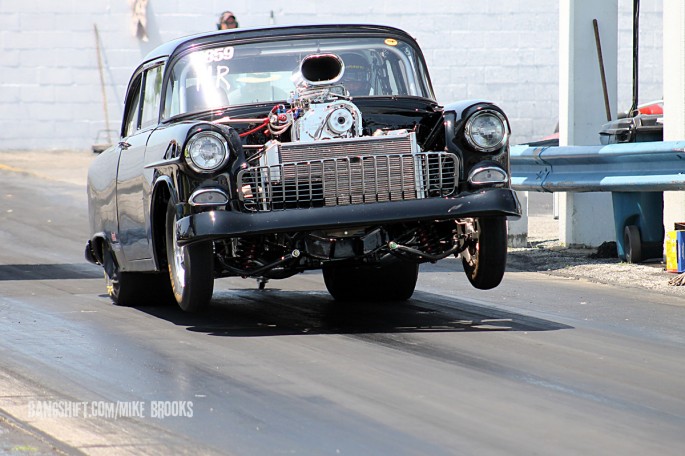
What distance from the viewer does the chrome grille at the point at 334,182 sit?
678 cm

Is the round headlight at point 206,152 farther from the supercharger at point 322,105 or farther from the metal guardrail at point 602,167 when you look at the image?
the metal guardrail at point 602,167

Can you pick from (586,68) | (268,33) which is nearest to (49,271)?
(268,33)

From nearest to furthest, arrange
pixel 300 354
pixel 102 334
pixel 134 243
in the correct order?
pixel 300 354
pixel 102 334
pixel 134 243

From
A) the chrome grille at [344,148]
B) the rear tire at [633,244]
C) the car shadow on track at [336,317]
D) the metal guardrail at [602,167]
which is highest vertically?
the chrome grille at [344,148]

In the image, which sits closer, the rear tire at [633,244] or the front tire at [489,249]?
the front tire at [489,249]

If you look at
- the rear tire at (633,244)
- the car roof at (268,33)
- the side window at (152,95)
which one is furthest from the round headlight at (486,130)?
the rear tire at (633,244)

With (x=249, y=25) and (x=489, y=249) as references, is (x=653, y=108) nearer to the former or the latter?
(x=249, y=25)

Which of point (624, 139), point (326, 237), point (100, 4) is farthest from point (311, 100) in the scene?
point (100, 4)

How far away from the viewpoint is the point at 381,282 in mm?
8523

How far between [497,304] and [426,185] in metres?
1.70

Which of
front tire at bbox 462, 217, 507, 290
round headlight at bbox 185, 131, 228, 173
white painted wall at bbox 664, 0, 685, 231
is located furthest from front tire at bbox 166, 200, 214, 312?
white painted wall at bbox 664, 0, 685, 231

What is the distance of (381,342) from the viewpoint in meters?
6.62

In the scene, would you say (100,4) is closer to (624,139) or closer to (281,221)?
(624,139)

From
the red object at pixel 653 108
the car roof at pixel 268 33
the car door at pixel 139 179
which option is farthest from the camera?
the red object at pixel 653 108
